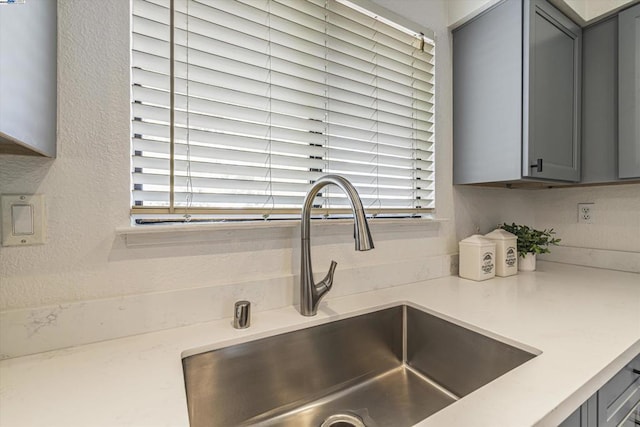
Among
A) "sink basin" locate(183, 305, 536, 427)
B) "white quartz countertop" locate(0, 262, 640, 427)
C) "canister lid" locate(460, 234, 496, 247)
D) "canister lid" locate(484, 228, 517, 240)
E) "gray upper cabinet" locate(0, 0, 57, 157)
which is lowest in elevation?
"sink basin" locate(183, 305, 536, 427)

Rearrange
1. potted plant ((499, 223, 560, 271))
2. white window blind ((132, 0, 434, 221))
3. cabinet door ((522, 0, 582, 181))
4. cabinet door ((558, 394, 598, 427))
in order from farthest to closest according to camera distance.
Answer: potted plant ((499, 223, 560, 271)), cabinet door ((522, 0, 582, 181)), white window blind ((132, 0, 434, 221)), cabinet door ((558, 394, 598, 427))

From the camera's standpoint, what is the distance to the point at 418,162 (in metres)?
1.33

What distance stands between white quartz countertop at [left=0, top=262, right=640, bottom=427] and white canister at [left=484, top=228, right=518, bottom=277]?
0.24m

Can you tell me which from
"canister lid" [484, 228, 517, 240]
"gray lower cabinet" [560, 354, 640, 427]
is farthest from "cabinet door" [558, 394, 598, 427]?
"canister lid" [484, 228, 517, 240]

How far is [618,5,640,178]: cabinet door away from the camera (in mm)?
1224

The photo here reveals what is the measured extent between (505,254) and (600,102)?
0.81 meters

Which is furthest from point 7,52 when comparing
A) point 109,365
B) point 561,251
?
point 561,251

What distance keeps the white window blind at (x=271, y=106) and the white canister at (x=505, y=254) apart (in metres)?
0.38

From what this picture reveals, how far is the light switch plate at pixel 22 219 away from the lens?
25.5 inches

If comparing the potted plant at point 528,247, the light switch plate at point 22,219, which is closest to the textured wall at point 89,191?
the light switch plate at point 22,219

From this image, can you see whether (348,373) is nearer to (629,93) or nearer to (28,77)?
(28,77)

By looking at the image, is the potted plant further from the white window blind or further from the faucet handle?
→ the faucet handle

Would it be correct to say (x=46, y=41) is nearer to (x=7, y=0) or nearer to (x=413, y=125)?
(x=7, y=0)

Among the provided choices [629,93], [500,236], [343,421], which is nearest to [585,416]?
[343,421]
